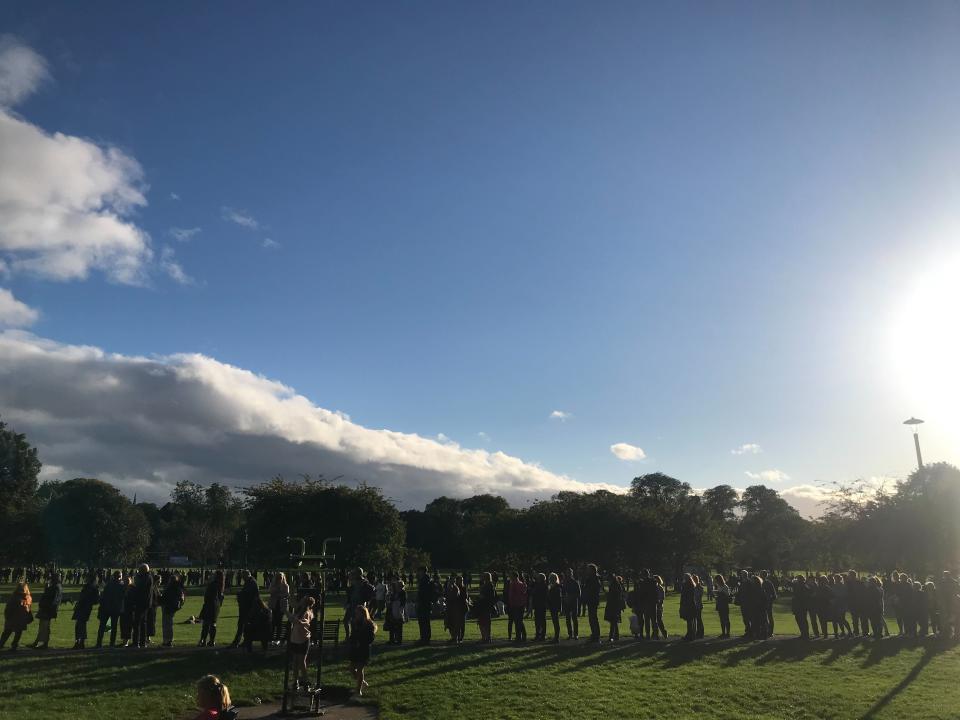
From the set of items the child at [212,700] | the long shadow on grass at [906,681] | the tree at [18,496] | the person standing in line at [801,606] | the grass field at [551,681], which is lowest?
the long shadow on grass at [906,681]

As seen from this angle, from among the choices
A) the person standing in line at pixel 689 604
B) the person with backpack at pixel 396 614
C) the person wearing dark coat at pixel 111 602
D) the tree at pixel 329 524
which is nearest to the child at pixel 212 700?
the person with backpack at pixel 396 614

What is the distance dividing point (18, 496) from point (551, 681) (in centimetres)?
7314

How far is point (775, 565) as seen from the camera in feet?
296

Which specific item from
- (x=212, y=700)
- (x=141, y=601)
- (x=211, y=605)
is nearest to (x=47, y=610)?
(x=141, y=601)

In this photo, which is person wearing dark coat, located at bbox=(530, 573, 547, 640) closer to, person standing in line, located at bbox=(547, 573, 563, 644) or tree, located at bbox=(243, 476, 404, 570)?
person standing in line, located at bbox=(547, 573, 563, 644)

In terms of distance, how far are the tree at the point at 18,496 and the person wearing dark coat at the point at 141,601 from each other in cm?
6097

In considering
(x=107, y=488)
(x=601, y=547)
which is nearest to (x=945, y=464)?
(x=601, y=547)

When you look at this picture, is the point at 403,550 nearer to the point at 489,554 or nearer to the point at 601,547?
the point at 489,554

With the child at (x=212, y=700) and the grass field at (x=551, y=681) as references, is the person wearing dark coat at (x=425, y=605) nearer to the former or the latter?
the grass field at (x=551, y=681)

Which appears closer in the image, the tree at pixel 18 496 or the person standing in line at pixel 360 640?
the person standing in line at pixel 360 640

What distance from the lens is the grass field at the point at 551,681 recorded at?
13.0m

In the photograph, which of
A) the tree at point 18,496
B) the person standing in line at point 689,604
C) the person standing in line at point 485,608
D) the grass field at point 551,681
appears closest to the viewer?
the grass field at point 551,681

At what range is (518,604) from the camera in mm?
20094

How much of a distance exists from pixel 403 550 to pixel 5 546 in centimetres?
4010
